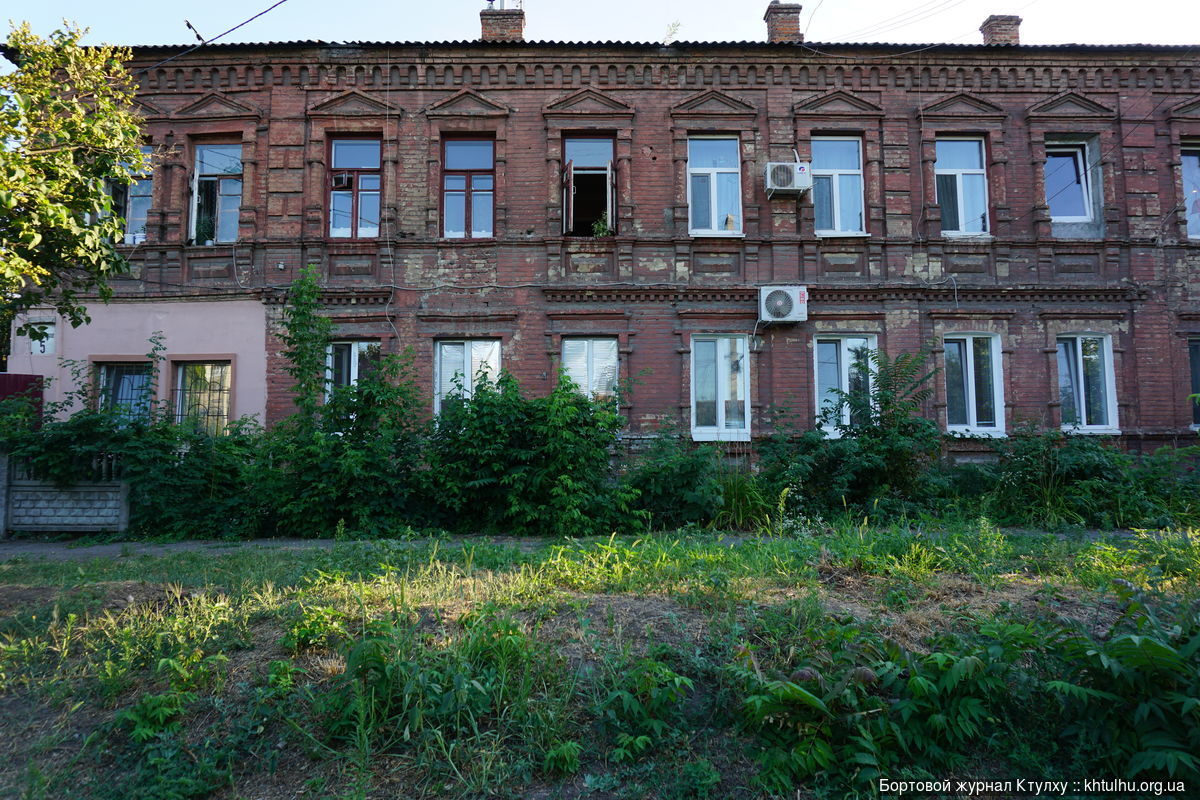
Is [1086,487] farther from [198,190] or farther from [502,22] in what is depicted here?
[198,190]

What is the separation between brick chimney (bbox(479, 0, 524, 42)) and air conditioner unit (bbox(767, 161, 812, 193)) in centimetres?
575

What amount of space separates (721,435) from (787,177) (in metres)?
4.80

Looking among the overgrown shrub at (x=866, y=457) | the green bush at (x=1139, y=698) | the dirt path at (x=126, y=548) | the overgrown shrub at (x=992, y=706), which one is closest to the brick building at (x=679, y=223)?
the overgrown shrub at (x=866, y=457)

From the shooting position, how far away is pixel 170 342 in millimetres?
12594

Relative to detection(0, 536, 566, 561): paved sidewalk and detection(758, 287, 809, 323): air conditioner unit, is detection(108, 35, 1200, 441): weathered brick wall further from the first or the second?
detection(0, 536, 566, 561): paved sidewalk

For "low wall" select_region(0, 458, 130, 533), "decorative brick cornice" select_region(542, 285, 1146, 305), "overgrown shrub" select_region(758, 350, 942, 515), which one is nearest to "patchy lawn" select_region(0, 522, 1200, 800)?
"overgrown shrub" select_region(758, 350, 942, 515)

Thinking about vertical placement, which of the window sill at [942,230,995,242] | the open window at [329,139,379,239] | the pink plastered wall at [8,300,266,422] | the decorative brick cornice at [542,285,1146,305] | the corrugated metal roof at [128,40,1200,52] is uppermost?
the corrugated metal roof at [128,40,1200,52]

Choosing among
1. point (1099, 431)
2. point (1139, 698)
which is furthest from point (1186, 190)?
Result: point (1139, 698)

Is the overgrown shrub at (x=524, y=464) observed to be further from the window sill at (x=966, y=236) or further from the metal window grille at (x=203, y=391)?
the window sill at (x=966, y=236)

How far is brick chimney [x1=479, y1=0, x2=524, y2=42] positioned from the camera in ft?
44.7

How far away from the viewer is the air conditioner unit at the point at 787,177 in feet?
40.4

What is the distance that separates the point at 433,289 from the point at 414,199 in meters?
1.74

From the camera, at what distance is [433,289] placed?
1251cm

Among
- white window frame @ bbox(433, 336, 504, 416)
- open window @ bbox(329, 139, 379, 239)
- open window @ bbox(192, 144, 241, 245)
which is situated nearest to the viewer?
white window frame @ bbox(433, 336, 504, 416)
